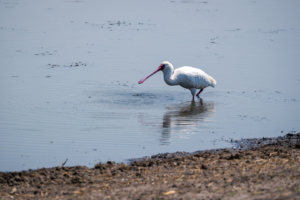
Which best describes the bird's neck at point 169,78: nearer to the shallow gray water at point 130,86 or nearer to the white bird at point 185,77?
the white bird at point 185,77

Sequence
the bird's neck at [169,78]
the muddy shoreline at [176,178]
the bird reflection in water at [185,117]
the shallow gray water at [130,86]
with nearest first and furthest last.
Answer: the muddy shoreline at [176,178] < the shallow gray water at [130,86] < the bird reflection in water at [185,117] < the bird's neck at [169,78]

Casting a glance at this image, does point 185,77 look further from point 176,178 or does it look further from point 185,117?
point 176,178

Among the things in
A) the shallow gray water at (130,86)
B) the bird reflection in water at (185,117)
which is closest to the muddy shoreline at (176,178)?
the shallow gray water at (130,86)

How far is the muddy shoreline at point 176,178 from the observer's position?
20.6 feet

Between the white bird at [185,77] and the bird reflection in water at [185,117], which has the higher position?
the white bird at [185,77]

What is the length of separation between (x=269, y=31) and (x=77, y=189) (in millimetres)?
24629

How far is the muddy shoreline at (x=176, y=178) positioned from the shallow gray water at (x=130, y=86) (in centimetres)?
90

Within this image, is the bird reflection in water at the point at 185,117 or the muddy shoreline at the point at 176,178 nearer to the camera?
the muddy shoreline at the point at 176,178

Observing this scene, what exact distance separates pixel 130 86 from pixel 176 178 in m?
8.80

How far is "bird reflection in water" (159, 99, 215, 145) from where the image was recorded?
11.1m

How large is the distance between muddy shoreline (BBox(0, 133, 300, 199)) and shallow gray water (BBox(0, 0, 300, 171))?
35.2 inches

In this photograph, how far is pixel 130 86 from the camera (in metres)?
15.8

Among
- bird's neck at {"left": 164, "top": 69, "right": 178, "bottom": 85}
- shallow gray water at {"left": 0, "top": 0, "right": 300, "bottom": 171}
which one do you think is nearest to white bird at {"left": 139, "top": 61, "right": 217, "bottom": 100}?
bird's neck at {"left": 164, "top": 69, "right": 178, "bottom": 85}

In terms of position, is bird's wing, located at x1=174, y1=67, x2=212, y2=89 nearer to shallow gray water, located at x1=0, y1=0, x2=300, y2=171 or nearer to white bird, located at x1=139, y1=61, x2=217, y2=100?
white bird, located at x1=139, y1=61, x2=217, y2=100
